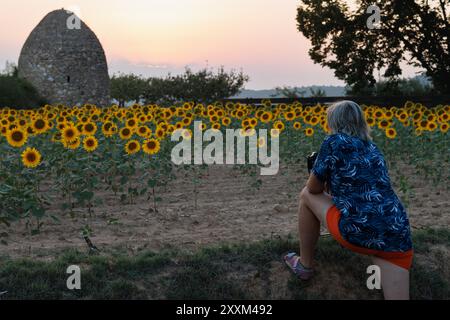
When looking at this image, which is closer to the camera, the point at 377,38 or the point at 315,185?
the point at 315,185

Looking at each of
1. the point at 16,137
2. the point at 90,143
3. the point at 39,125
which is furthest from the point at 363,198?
the point at 39,125

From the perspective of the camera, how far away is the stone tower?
70.9ft

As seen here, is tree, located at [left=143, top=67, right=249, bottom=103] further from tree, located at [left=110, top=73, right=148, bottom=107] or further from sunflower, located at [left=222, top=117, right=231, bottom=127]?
sunflower, located at [left=222, top=117, right=231, bottom=127]

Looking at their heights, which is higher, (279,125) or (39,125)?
(39,125)

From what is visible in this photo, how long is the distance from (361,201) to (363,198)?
23 millimetres

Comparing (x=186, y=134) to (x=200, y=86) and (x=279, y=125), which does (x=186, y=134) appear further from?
(x=200, y=86)

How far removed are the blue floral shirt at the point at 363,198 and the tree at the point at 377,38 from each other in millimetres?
18814

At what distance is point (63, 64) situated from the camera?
21.7 meters

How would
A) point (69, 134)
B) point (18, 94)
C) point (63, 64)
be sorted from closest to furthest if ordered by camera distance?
1. point (69, 134)
2. point (18, 94)
3. point (63, 64)

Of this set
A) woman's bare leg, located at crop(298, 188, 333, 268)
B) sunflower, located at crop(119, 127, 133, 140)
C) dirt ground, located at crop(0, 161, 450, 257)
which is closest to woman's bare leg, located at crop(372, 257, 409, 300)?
woman's bare leg, located at crop(298, 188, 333, 268)
